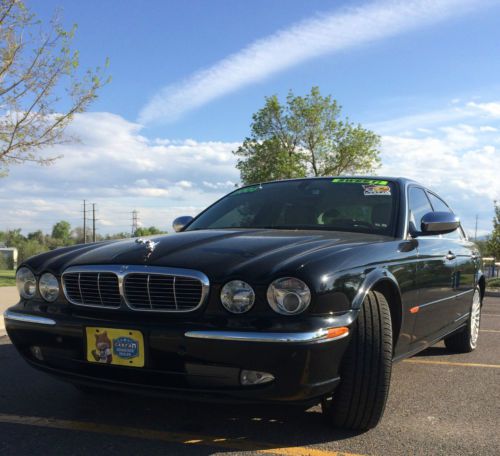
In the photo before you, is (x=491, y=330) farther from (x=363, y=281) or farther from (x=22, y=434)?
(x=22, y=434)

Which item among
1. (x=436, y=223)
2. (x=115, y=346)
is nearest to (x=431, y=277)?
(x=436, y=223)

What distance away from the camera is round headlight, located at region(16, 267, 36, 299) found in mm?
3136

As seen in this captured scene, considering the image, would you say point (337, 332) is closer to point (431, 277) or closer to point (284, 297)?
point (284, 297)

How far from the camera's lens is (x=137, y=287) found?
107 inches

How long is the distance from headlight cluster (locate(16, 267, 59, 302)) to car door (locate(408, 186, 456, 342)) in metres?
2.22

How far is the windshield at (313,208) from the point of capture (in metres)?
3.73

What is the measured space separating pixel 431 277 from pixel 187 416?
189cm

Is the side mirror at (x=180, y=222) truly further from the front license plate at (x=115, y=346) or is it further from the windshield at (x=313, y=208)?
the front license plate at (x=115, y=346)

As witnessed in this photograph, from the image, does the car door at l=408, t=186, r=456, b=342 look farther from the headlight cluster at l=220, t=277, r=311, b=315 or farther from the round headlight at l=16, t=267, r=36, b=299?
the round headlight at l=16, t=267, r=36, b=299

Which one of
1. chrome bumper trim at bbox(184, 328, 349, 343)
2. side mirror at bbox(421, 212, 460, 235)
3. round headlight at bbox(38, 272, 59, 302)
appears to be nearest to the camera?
chrome bumper trim at bbox(184, 328, 349, 343)

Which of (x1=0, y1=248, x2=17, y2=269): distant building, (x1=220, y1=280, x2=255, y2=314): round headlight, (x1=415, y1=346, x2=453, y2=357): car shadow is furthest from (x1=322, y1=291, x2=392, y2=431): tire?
(x1=0, y1=248, x2=17, y2=269): distant building

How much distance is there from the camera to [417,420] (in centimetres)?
319

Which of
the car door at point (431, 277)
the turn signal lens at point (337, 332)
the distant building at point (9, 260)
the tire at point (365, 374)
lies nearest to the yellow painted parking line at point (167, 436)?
the tire at point (365, 374)

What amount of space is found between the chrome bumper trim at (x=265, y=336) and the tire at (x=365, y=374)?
11.0 inches
